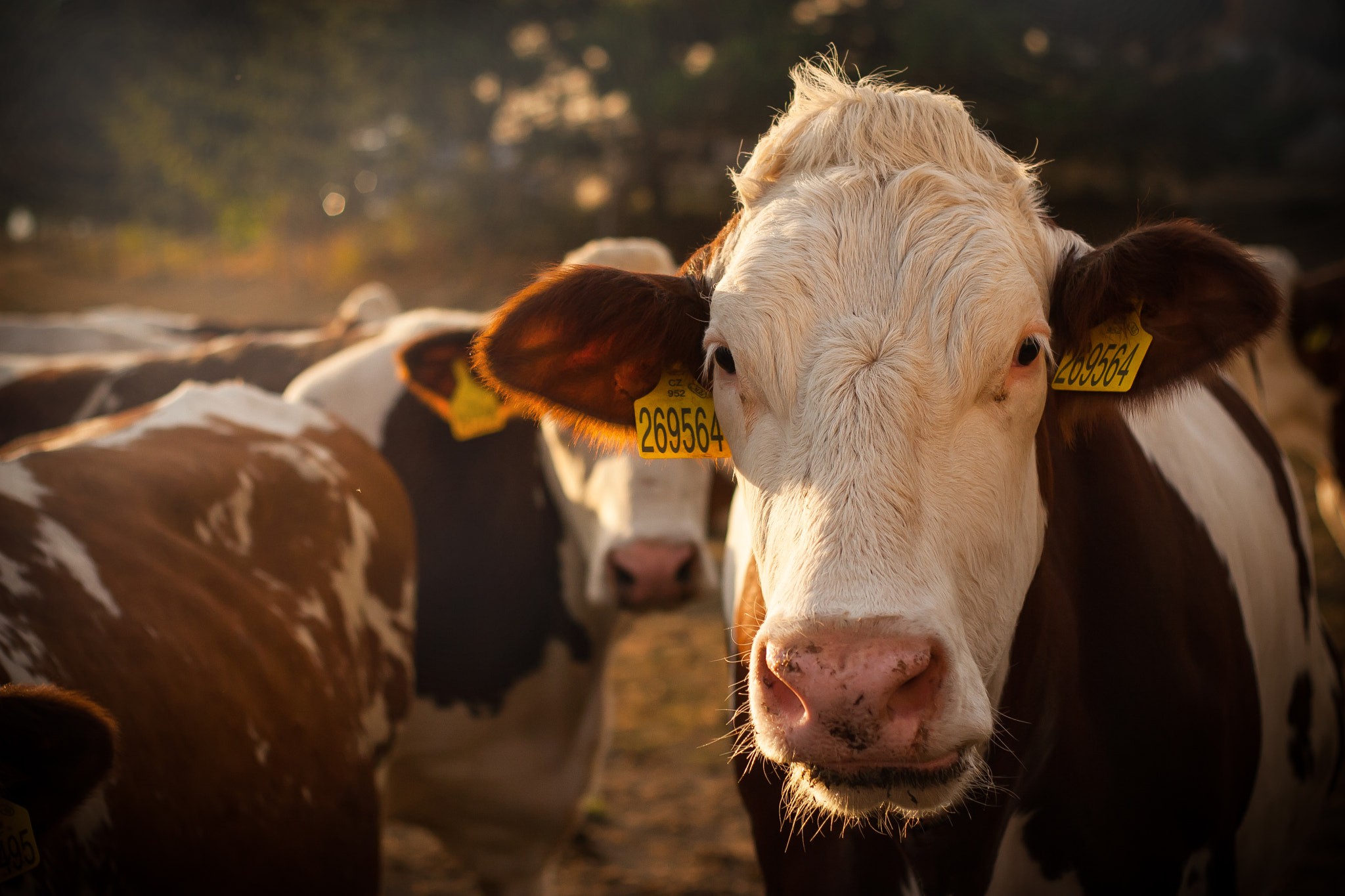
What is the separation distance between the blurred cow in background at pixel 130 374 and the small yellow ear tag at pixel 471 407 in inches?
44.6

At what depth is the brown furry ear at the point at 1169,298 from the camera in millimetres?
1591

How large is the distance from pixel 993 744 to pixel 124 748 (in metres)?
1.60

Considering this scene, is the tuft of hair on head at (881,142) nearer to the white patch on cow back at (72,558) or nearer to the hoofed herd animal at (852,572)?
the hoofed herd animal at (852,572)

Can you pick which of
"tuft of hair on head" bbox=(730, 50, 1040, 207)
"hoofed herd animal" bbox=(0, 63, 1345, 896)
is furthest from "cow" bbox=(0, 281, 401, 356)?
"tuft of hair on head" bbox=(730, 50, 1040, 207)

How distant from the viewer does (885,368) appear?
1434 mm

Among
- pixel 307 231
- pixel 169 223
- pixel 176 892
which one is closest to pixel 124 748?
pixel 176 892

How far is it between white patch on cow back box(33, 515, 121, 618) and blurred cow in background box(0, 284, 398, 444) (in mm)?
2207

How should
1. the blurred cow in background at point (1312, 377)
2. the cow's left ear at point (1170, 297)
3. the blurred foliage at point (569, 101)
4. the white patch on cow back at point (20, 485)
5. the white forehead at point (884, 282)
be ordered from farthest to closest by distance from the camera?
the blurred foliage at point (569, 101)
the blurred cow in background at point (1312, 377)
the white patch on cow back at point (20, 485)
the cow's left ear at point (1170, 297)
the white forehead at point (884, 282)

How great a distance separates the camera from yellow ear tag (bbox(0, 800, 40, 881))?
4.25ft

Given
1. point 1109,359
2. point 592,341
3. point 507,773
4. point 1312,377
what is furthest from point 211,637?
point 1312,377

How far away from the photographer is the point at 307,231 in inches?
857

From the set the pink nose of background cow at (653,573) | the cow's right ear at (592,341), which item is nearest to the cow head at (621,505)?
the pink nose of background cow at (653,573)

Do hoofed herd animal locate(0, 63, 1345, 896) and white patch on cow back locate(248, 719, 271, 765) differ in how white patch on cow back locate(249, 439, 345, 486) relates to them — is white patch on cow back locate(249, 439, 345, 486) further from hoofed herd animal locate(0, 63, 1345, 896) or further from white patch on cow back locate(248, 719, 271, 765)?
white patch on cow back locate(248, 719, 271, 765)

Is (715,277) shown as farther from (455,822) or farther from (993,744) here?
(455,822)
